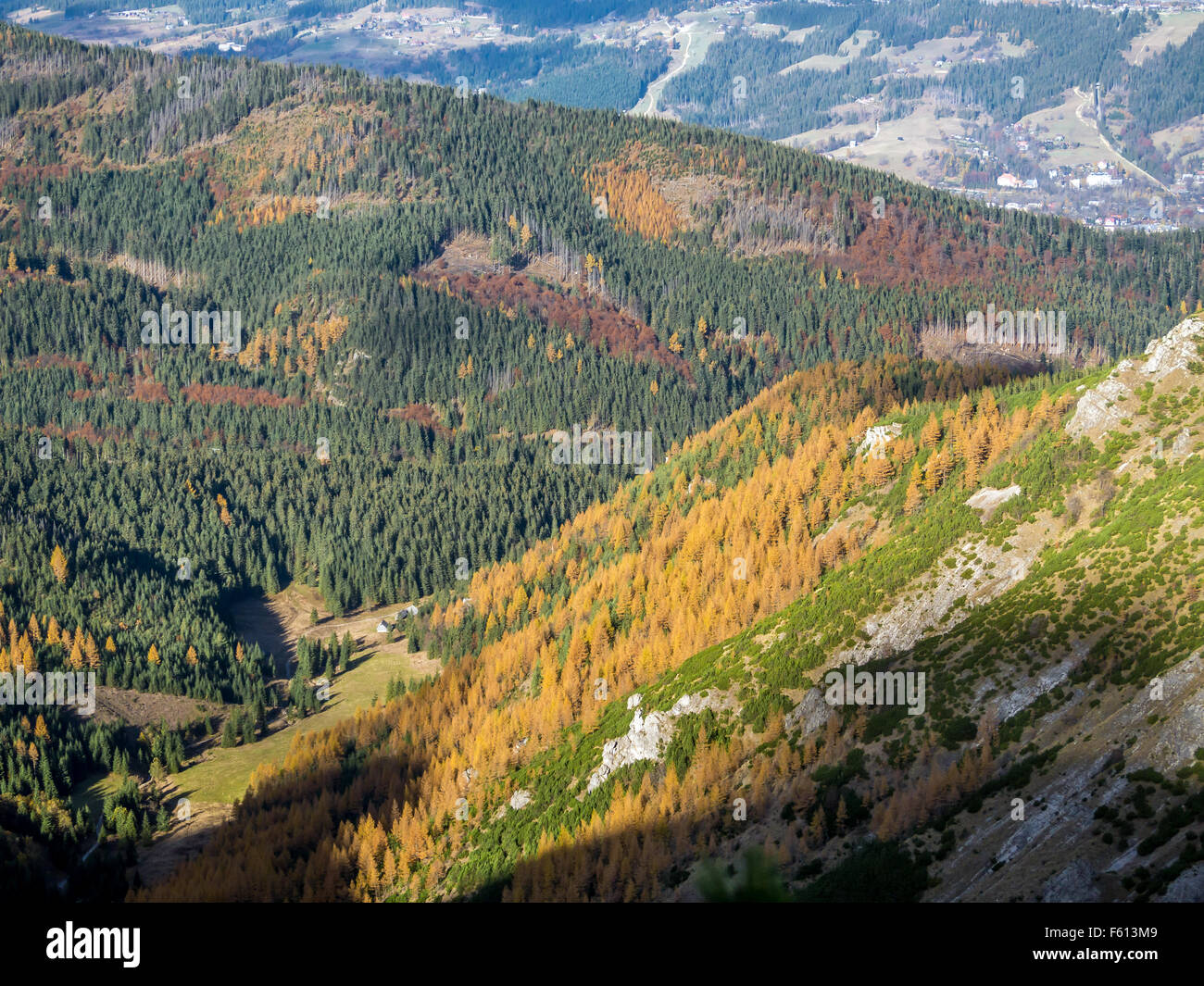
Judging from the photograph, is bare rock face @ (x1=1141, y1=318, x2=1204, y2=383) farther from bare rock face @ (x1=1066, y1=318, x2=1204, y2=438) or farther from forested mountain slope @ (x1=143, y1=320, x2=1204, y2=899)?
forested mountain slope @ (x1=143, y1=320, x2=1204, y2=899)

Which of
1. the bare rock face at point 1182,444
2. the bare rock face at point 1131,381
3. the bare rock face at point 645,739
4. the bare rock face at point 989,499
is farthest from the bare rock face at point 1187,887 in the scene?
the bare rock face at point 1131,381

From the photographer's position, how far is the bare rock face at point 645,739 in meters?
184

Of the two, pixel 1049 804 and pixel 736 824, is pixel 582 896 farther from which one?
pixel 1049 804

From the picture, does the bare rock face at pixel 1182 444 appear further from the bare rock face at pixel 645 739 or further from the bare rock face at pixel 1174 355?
the bare rock face at pixel 645 739

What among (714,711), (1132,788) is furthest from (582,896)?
(1132,788)

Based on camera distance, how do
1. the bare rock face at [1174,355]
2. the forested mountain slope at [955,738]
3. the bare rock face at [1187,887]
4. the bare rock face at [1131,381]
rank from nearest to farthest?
the bare rock face at [1187,887] < the forested mountain slope at [955,738] < the bare rock face at [1131,381] < the bare rock face at [1174,355]

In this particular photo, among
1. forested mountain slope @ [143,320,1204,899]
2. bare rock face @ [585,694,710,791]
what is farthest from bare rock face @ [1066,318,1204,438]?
bare rock face @ [585,694,710,791]

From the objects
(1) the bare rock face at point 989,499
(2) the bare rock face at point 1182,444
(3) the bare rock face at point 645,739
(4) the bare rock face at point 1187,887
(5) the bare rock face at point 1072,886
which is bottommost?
(3) the bare rock face at point 645,739

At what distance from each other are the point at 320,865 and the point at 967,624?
3572 inches

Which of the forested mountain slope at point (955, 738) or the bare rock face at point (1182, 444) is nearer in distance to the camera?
the forested mountain slope at point (955, 738)

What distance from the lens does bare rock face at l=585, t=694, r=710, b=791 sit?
602ft

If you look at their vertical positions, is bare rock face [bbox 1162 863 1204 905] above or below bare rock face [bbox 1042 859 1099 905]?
above

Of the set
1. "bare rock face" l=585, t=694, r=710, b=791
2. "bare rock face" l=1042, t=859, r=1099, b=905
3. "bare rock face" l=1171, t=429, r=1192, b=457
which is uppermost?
"bare rock face" l=1171, t=429, r=1192, b=457

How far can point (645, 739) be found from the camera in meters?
186
